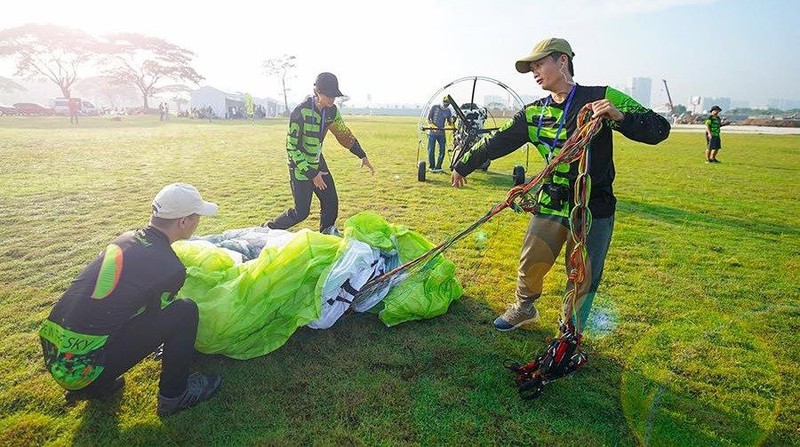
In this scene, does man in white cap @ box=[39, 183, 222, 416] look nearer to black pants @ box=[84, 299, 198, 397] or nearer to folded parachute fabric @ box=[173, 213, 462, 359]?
black pants @ box=[84, 299, 198, 397]

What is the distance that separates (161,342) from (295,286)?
1.00 metres

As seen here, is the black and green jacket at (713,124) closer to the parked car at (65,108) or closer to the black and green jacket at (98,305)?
the black and green jacket at (98,305)

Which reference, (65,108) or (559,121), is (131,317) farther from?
(65,108)

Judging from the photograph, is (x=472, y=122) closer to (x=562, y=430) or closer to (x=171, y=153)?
(x=562, y=430)

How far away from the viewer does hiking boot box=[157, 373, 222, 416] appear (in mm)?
2764

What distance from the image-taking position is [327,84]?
5102 millimetres

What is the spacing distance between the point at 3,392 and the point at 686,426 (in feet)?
14.8

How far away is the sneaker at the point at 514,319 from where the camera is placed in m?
3.87

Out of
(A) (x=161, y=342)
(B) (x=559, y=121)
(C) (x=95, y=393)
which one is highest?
(B) (x=559, y=121)

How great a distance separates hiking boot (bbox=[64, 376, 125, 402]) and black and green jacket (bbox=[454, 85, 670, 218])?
327cm

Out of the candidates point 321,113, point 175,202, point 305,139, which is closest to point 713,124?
point 321,113

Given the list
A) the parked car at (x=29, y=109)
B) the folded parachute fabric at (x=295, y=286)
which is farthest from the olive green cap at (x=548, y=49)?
the parked car at (x=29, y=109)

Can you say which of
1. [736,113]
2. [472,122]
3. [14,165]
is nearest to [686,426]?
[472,122]

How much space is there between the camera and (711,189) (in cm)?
1069
